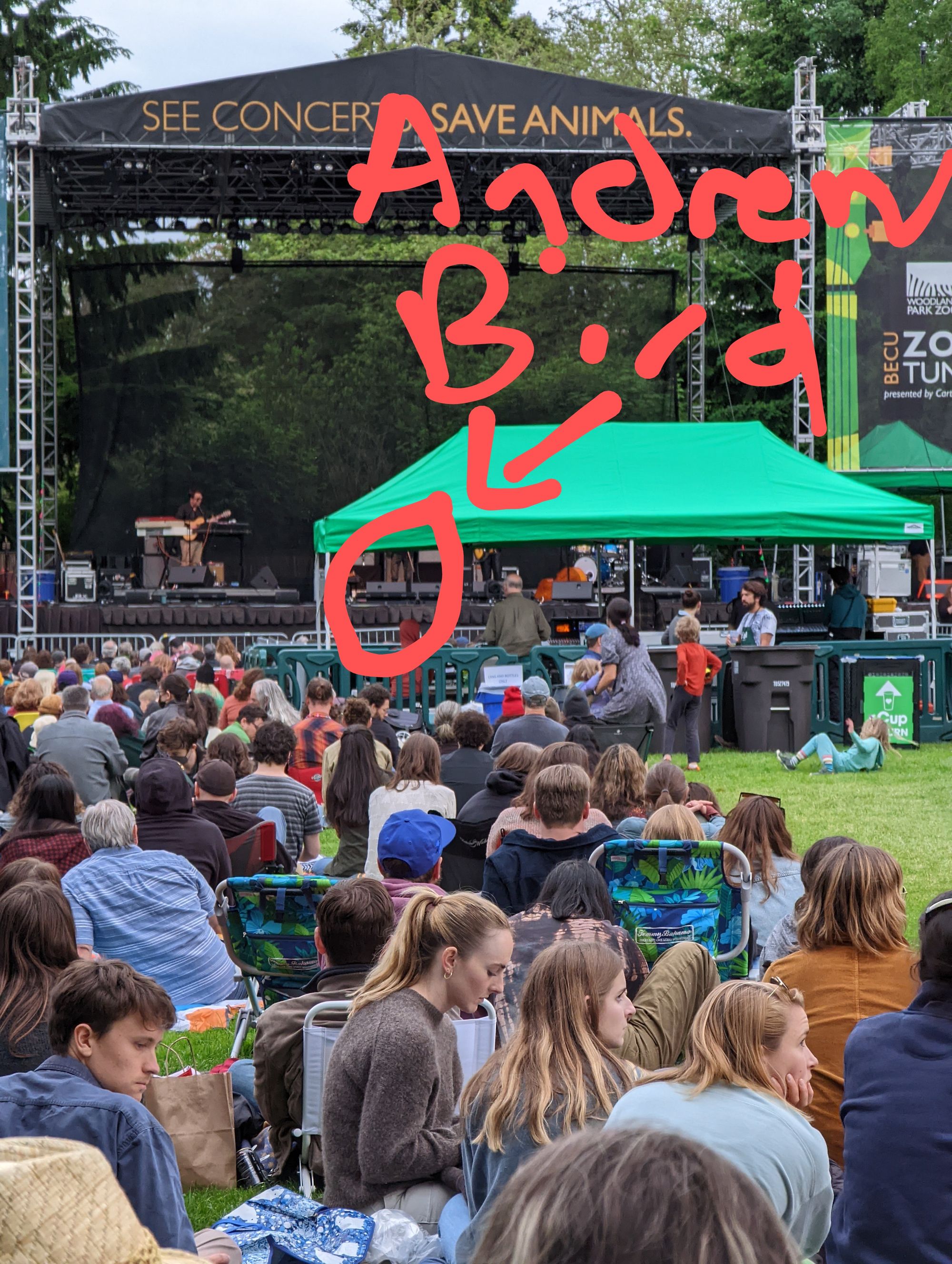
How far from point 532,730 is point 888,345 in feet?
38.3

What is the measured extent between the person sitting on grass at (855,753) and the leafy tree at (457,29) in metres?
33.0

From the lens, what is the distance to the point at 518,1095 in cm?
272

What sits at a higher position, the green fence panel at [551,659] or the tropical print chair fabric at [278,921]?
the green fence panel at [551,659]

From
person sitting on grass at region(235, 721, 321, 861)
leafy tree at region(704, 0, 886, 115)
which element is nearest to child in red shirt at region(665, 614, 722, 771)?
person sitting on grass at region(235, 721, 321, 861)

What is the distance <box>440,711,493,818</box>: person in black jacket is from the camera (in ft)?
25.4

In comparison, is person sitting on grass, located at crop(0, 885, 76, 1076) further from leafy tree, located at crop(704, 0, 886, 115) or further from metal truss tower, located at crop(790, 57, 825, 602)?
leafy tree, located at crop(704, 0, 886, 115)

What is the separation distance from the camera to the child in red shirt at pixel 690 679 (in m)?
12.3

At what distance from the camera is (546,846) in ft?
17.1

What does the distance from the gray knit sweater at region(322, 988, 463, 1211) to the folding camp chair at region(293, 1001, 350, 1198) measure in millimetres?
393

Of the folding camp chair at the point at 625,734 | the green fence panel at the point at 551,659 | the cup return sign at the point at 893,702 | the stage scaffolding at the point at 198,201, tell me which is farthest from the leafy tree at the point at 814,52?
the folding camp chair at the point at 625,734

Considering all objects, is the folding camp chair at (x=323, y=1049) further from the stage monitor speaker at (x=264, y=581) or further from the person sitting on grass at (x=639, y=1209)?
the stage monitor speaker at (x=264, y=581)

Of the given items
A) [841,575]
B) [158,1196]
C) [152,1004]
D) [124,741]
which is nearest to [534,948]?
[152,1004]

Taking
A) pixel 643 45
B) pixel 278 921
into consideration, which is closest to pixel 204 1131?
pixel 278 921

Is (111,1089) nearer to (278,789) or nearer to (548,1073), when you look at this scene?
(548,1073)
